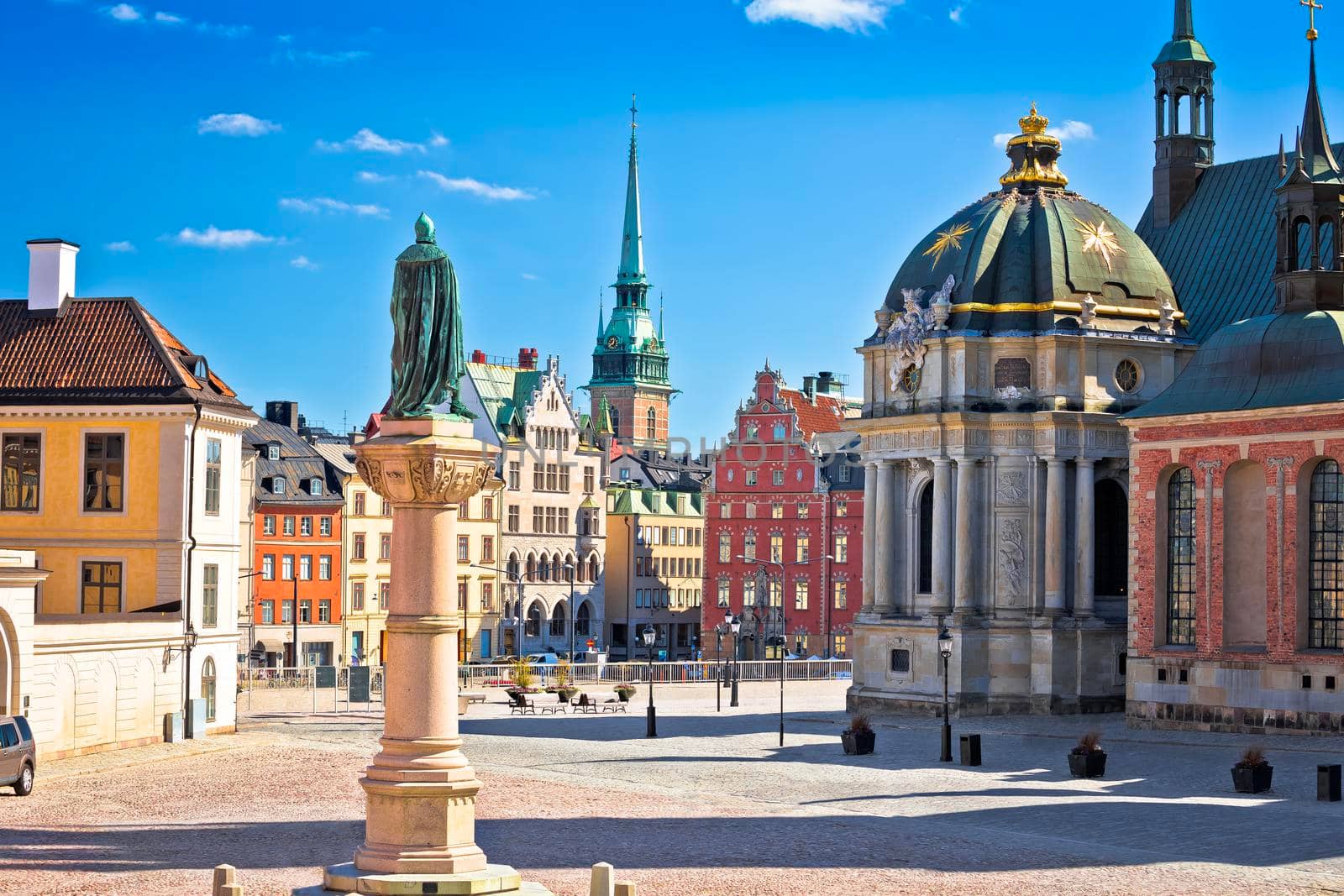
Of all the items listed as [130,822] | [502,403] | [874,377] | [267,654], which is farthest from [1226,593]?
[502,403]

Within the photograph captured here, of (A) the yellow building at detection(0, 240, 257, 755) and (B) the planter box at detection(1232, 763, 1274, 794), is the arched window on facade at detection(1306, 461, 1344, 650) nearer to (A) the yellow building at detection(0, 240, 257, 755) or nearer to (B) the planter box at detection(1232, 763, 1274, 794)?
(B) the planter box at detection(1232, 763, 1274, 794)

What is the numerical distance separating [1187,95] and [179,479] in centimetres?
4374

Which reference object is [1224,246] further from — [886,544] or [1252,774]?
[1252,774]

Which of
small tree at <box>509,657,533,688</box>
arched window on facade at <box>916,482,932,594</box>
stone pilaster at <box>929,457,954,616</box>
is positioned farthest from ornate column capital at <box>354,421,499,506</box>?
small tree at <box>509,657,533,688</box>

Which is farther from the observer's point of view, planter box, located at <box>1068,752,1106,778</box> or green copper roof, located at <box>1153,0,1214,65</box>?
green copper roof, located at <box>1153,0,1214,65</box>

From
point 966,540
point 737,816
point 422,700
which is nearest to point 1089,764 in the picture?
point 737,816

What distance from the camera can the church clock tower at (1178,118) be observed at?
74.9 meters

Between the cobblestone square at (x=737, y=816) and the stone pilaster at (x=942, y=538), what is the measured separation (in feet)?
31.2

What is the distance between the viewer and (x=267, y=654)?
4040 inches

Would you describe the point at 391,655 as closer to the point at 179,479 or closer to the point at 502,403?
the point at 179,479

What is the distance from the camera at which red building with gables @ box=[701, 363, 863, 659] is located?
11431cm

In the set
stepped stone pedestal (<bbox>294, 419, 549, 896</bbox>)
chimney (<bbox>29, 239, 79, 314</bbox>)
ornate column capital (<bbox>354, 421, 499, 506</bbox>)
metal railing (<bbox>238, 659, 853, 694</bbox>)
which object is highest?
chimney (<bbox>29, 239, 79, 314</bbox>)

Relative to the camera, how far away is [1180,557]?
184 feet

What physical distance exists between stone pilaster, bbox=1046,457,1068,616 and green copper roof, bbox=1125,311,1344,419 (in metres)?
6.20
